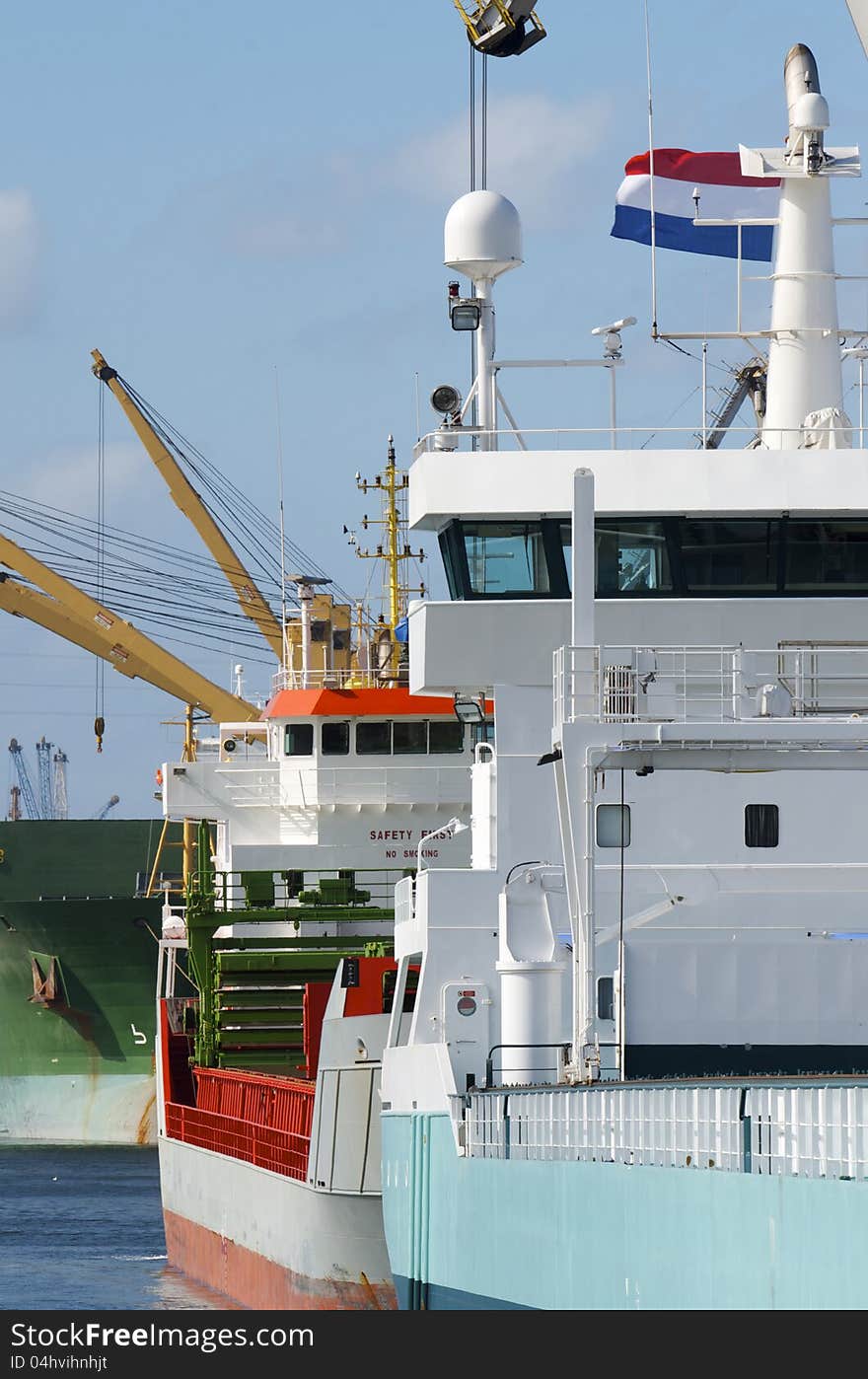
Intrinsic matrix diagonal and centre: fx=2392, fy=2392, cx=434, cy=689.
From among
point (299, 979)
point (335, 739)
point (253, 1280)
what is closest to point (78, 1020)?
point (335, 739)

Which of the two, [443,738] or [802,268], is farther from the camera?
[443,738]

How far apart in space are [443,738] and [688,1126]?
24891 mm

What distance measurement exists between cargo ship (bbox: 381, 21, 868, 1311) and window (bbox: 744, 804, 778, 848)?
0.09 feet

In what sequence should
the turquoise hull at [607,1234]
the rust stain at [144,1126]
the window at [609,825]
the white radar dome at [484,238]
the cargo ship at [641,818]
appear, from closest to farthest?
the turquoise hull at [607,1234]
the cargo ship at [641,818]
the window at [609,825]
the white radar dome at [484,238]
the rust stain at [144,1126]

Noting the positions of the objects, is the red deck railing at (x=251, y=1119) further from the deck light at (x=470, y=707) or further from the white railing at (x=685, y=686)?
the white railing at (x=685, y=686)

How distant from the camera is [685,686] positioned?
21.9 metres

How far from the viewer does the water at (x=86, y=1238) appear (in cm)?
3650

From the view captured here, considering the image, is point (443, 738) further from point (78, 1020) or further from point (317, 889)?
point (78, 1020)

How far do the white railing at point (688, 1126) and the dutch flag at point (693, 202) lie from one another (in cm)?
1178

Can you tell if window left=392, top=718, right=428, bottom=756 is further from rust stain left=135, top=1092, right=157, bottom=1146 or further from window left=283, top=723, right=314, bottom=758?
rust stain left=135, top=1092, right=157, bottom=1146

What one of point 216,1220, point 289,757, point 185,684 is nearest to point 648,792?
point 216,1220

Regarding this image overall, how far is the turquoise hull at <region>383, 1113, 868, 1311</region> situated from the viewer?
13.1 metres

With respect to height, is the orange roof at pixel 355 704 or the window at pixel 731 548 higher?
the window at pixel 731 548

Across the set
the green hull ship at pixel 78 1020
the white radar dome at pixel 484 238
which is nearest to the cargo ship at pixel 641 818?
the white radar dome at pixel 484 238
